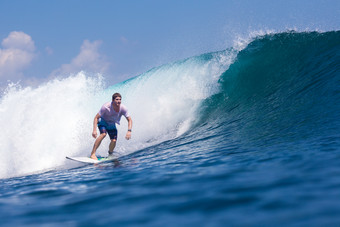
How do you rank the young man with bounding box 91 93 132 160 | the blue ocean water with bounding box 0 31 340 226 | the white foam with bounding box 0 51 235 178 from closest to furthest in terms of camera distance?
the blue ocean water with bounding box 0 31 340 226, the young man with bounding box 91 93 132 160, the white foam with bounding box 0 51 235 178

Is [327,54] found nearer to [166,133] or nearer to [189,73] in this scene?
[189,73]

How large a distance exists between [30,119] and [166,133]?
494 centimetres

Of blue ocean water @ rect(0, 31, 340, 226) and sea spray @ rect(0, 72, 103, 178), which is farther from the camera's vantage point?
A: sea spray @ rect(0, 72, 103, 178)

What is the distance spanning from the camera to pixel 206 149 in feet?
19.7

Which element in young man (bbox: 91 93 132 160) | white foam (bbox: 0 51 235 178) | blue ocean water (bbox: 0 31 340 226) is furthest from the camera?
white foam (bbox: 0 51 235 178)

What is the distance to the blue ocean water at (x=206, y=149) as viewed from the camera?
2.69 m

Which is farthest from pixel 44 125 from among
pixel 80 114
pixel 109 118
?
pixel 109 118

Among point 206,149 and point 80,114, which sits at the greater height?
point 80,114

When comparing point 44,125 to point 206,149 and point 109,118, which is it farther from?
point 206,149

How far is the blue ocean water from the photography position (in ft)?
8.81

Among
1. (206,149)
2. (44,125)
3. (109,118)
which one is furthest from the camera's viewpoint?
(44,125)

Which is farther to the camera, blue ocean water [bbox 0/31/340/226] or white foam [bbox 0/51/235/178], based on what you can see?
white foam [bbox 0/51/235/178]

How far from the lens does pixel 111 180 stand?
434 cm

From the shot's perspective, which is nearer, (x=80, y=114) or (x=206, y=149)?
(x=206, y=149)
